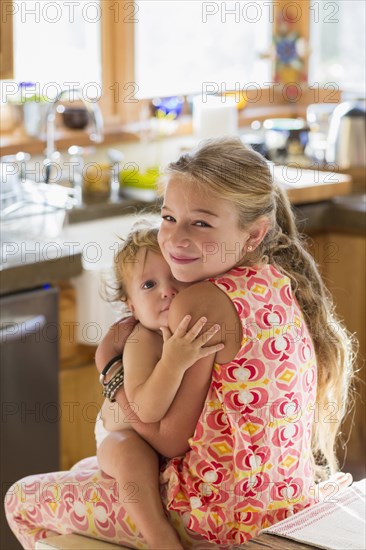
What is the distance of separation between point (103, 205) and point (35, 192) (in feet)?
1.57

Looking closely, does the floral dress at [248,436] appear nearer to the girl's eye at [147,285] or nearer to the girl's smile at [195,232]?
the girl's smile at [195,232]

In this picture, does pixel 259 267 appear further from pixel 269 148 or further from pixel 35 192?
pixel 269 148

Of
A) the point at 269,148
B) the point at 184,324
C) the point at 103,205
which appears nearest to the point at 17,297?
the point at 103,205

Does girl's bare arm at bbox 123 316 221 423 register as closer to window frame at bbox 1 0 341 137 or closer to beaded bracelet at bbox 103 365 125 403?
beaded bracelet at bbox 103 365 125 403

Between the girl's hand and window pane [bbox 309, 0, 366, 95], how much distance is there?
9.37 feet

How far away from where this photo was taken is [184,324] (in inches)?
60.7

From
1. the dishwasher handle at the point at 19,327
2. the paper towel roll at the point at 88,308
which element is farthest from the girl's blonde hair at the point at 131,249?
the paper towel roll at the point at 88,308

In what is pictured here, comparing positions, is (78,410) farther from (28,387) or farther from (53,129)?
(53,129)

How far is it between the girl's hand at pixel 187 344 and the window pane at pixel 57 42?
→ 6.92 ft

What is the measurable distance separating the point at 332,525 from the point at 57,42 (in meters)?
2.56

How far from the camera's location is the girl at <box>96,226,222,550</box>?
1549mm

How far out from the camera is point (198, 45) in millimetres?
4016

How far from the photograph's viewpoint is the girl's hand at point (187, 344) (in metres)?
1.54

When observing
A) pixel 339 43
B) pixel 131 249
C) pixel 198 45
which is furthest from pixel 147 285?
pixel 339 43
